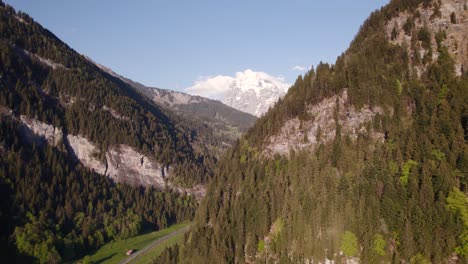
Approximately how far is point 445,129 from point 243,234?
6058 cm

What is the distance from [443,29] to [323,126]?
42324 mm

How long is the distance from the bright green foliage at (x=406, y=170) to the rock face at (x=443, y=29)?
28.0m

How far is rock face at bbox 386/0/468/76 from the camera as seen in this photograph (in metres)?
96.6

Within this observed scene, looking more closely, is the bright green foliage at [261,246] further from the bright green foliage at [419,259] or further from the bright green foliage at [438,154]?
the bright green foliage at [438,154]

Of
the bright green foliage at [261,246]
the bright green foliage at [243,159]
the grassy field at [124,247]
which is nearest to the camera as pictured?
the bright green foliage at [261,246]

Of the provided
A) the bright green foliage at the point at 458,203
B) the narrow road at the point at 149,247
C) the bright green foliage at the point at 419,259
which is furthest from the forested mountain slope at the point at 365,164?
the narrow road at the point at 149,247

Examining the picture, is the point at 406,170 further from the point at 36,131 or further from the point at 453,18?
the point at 36,131

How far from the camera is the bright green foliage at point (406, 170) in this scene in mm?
85625

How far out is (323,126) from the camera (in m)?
106

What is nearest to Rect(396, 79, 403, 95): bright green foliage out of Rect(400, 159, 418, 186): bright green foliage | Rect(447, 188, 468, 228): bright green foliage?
Rect(400, 159, 418, 186): bright green foliage

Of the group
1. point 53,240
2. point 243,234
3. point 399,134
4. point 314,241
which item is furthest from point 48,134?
point 399,134

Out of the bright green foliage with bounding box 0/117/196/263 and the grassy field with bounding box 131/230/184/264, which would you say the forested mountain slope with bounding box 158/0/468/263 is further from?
the bright green foliage with bounding box 0/117/196/263

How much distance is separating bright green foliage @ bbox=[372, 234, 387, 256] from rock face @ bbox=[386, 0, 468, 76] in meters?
47.2

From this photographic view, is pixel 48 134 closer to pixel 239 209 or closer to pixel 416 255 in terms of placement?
pixel 239 209
